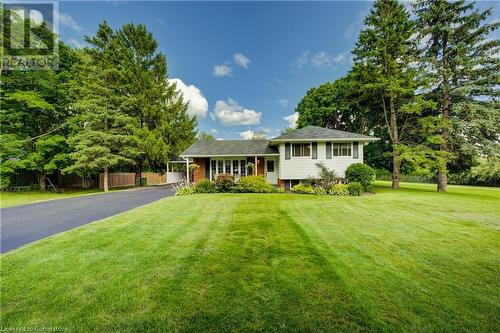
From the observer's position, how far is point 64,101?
58.6ft

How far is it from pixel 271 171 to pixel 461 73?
1623 cm

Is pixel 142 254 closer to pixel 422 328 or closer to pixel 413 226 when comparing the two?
pixel 422 328

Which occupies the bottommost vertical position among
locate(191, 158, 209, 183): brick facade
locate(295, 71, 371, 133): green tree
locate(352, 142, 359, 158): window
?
locate(191, 158, 209, 183): brick facade

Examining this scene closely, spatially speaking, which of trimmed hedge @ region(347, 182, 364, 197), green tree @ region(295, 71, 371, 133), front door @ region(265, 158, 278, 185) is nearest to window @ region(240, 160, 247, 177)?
front door @ region(265, 158, 278, 185)

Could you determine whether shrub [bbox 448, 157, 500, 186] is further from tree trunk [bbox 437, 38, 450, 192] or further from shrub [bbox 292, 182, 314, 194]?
Answer: shrub [bbox 292, 182, 314, 194]

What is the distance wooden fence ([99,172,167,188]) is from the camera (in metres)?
21.5

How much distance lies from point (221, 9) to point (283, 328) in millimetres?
19609

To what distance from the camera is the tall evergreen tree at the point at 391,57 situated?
53.2ft

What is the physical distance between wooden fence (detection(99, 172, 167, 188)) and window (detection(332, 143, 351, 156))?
20.2 m

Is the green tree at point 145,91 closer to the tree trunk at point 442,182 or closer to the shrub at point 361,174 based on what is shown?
the shrub at point 361,174

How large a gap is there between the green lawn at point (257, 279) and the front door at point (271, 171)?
1199 centimetres

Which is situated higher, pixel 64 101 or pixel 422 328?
pixel 64 101

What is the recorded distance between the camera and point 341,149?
51.5ft

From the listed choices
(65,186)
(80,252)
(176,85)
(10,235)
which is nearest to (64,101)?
(65,186)
